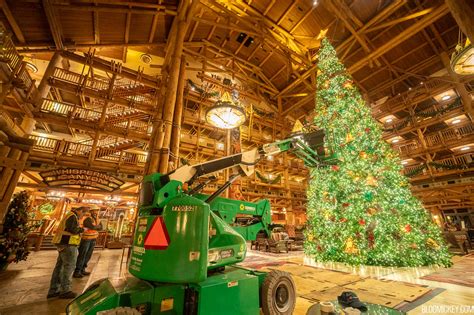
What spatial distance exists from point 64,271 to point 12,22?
32.1 feet

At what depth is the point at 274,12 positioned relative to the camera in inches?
509

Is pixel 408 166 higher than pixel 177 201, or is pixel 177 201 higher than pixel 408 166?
pixel 408 166

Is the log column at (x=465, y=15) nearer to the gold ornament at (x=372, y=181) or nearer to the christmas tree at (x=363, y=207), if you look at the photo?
the christmas tree at (x=363, y=207)

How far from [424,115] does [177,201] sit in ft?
70.4

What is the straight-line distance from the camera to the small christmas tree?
5793 millimetres

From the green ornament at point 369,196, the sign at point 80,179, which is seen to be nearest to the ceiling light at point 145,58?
the sign at point 80,179

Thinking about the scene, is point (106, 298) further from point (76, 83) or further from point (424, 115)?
point (424, 115)

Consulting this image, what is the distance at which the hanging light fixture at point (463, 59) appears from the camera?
17.2ft

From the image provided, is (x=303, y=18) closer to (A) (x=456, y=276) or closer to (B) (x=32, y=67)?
(A) (x=456, y=276)

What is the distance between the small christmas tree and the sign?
4450 millimetres

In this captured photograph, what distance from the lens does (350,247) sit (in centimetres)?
628

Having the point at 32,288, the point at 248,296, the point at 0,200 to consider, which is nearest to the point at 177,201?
the point at 248,296

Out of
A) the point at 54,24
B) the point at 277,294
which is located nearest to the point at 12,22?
the point at 54,24
